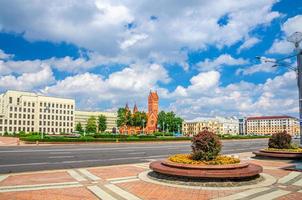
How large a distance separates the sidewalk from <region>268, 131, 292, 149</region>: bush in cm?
822

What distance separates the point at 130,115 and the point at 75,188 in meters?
Answer: 102

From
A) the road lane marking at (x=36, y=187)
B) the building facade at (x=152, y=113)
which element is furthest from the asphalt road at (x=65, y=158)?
the building facade at (x=152, y=113)

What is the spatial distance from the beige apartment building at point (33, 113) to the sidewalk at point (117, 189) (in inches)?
4454

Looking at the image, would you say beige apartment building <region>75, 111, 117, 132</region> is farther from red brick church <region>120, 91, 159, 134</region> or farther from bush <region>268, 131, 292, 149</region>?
bush <region>268, 131, 292, 149</region>

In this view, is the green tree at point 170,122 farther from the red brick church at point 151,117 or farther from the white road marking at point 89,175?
the white road marking at point 89,175

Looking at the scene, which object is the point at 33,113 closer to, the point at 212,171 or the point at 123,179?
the point at 123,179

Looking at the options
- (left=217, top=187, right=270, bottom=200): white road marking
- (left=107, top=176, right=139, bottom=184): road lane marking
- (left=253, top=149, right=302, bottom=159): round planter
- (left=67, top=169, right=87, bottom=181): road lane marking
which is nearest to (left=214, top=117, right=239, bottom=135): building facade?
(left=253, top=149, right=302, bottom=159): round planter

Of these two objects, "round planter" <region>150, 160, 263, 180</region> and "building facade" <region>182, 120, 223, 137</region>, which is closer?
"round planter" <region>150, 160, 263, 180</region>

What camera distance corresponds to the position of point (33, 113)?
420 ft

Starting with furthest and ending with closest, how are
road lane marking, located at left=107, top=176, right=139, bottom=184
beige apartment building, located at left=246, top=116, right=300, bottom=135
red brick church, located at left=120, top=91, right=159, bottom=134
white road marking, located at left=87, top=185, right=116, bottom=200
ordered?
beige apartment building, located at left=246, top=116, right=300, bottom=135 < red brick church, located at left=120, top=91, right=159, bottom=134 < road lane marking, located at left=107, top=176, right=139, bottom=184 < white road marking, located at left=87, top=185, right=116, bottom=200

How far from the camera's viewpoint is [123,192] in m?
8.74

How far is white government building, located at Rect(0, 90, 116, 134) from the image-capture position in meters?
122

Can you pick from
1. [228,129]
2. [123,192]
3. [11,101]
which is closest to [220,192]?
[123,192]

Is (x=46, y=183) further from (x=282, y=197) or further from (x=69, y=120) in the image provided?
(x=69, y=120)
